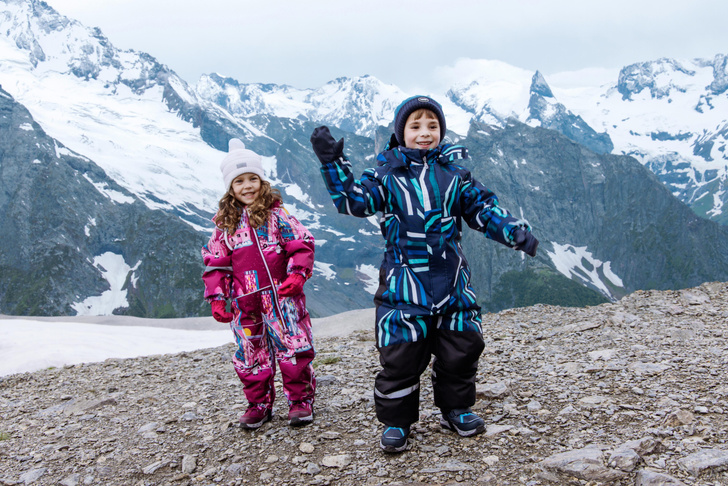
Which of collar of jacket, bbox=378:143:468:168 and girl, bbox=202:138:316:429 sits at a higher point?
collar of jacket, bbox=378:143:468:168

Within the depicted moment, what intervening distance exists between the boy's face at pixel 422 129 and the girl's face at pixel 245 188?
6.44 feet

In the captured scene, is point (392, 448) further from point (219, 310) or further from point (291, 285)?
point (219, 310)

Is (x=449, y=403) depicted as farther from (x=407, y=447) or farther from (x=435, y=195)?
(x=435, y=195)

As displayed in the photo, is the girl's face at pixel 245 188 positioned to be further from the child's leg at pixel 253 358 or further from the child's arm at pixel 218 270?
the child's leg at pixel 253 358

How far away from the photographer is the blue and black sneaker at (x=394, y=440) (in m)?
4.87

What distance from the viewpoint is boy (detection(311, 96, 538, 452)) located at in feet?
15.9

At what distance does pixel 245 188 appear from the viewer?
6039mm

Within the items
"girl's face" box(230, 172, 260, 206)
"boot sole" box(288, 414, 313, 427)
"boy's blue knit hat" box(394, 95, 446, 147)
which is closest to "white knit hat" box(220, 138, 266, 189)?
"girl's face" box(230, 172, 260, 206)

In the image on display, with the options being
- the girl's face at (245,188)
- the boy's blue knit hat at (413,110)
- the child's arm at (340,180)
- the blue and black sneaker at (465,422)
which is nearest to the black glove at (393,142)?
the boy's blue knit hat at (413,110)

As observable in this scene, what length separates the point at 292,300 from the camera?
5844mm

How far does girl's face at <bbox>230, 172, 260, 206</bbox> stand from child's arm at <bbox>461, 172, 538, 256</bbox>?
2.45 meters

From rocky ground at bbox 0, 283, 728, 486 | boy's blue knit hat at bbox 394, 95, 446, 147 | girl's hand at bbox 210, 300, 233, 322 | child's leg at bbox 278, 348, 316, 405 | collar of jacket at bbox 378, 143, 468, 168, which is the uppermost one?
boy's blue knit hat at bbox 394, 95, 446, 147

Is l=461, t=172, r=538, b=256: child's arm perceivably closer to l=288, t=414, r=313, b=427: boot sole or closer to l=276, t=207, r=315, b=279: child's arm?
l=276, t=207, r=315, b=279: child's arm

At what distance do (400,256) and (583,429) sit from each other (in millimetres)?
2440
